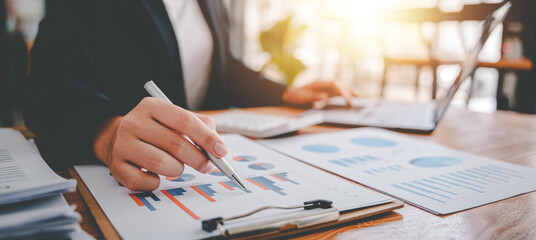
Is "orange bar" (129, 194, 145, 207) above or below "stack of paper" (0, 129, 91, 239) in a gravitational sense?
below

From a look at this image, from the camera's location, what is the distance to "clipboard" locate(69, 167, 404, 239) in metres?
0.35

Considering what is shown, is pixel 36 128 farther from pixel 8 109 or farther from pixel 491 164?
pixel 8 109

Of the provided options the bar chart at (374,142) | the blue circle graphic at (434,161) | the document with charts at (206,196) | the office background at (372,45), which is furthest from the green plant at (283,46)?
the document with charts at (206,196)

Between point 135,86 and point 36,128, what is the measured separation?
434 millimetres

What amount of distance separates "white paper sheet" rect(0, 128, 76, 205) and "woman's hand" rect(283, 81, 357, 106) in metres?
0.88

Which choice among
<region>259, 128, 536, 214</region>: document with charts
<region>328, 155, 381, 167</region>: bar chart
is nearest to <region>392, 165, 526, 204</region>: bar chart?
<region>259, 128, 536, 214</region>: document with charts

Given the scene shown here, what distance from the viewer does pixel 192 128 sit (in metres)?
0.45

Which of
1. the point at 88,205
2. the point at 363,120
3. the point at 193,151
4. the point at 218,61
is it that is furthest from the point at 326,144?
the point at 218,61

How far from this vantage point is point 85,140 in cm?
60

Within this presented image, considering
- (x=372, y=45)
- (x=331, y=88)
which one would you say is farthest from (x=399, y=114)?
(x=372, y=45)

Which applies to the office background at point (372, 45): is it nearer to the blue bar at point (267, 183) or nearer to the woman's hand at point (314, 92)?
the woman's hand at point (314, 92)

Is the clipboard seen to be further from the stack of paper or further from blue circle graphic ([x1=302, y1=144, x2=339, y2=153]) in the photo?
blue circle graphic ([x1=302, y1=144, x2=339, y2=153])

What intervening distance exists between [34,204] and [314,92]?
104 cm

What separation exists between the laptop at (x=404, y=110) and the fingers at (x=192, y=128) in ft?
2.03
